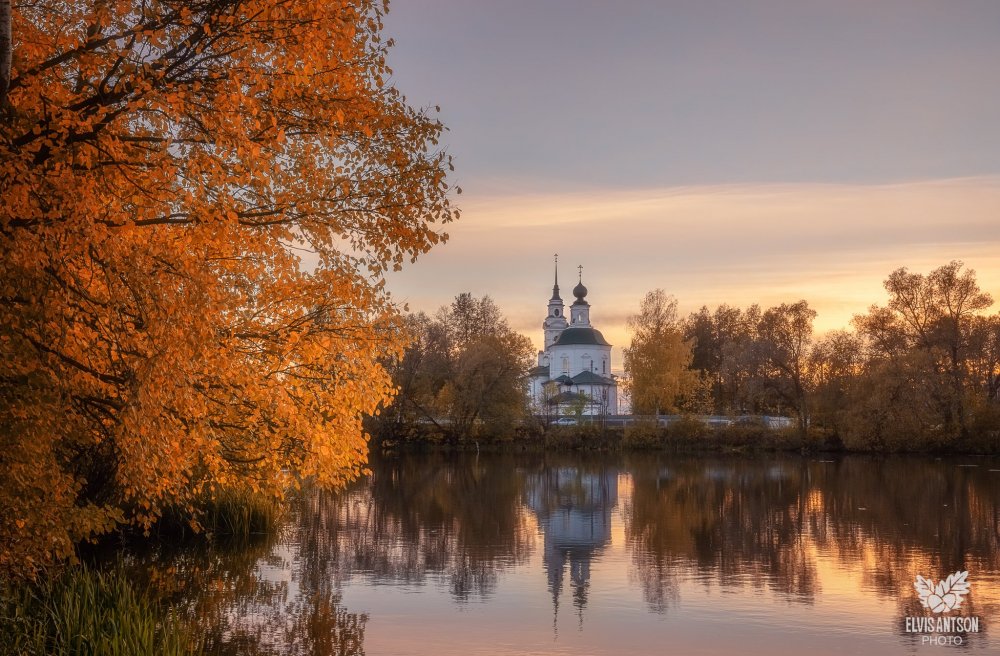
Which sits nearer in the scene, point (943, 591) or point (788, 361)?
point (943, 591)

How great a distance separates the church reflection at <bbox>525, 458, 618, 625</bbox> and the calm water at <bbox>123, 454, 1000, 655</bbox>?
8 centimetres

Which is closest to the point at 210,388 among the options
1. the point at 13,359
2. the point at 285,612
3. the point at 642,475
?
the point at 13,359

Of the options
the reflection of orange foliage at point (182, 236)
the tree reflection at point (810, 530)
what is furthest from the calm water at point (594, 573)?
the reflection of orange foliage at point (182, 236)

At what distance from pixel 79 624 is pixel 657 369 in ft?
181

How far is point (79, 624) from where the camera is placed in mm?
8906

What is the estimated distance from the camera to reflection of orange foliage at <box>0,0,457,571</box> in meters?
7.67

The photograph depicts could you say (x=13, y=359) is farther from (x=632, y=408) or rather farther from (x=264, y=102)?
(x=632, y=408)

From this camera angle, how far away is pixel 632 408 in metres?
62.1

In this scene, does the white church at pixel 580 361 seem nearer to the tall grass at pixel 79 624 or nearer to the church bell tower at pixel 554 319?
the church bell tower at pixel 554 319

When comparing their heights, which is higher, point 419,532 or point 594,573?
point 419,532

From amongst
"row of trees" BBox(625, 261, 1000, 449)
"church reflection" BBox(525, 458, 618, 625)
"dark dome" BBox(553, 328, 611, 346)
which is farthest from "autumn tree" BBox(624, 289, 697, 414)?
"dark dome" BBox(553, 328, 611, 346)

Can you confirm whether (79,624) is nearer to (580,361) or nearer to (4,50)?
(4,50)

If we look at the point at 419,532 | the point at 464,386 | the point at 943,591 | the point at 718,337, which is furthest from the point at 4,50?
the point at 718,337

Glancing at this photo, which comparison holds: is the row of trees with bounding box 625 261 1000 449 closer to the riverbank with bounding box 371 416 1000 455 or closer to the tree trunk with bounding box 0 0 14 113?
the riverbank with bounding box 371 416 1000 455
